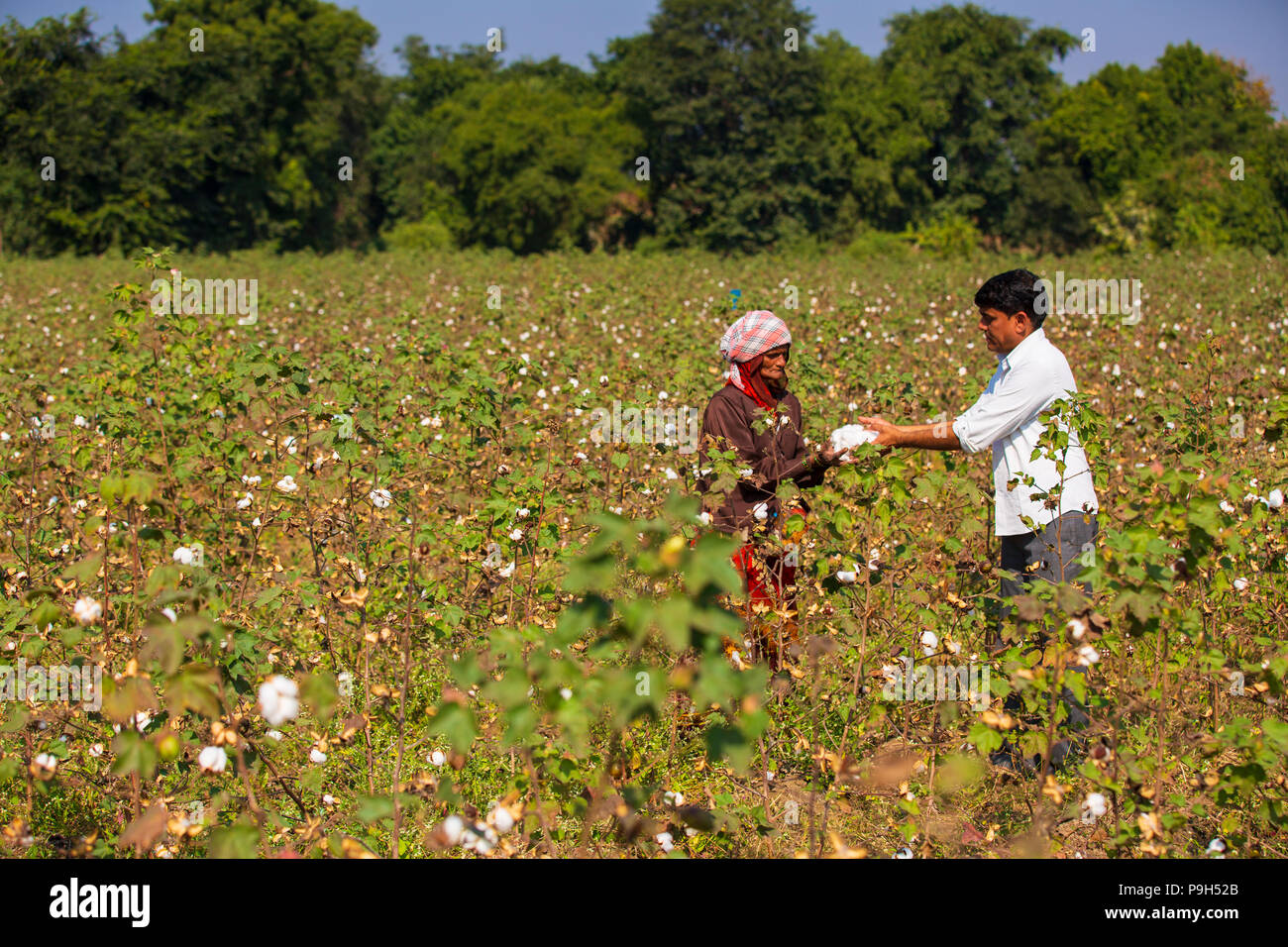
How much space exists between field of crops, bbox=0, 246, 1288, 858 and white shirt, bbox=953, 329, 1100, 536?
8.0 inches

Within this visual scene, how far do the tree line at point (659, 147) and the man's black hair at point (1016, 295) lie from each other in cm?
3535

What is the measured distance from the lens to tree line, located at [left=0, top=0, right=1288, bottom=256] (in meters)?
39.0

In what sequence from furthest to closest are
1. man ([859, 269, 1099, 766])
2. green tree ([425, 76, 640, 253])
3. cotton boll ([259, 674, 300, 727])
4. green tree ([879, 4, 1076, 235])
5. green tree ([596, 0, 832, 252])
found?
green tree ([879, 4, 1076, 235]) → green tree ([596, 0, 832, 252]) → green tree ([425, 76, 640, 253]) → man ([859, 269, 1099, 766]) → cotton boll ([259, 674, 300, 727])

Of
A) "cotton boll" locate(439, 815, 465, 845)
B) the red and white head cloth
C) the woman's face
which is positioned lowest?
"cotton boll" locate(439, 815, 465, 845)

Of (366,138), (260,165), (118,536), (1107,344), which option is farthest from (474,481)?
(366,138)

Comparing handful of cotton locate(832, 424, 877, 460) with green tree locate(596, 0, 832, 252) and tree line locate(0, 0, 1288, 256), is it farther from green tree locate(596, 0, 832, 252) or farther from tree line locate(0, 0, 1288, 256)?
green tree locate(596, 0, 832, 252)

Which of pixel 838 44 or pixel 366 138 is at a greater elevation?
pixel 838 44

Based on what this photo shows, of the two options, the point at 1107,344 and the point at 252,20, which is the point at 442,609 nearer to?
the point at 1107,344

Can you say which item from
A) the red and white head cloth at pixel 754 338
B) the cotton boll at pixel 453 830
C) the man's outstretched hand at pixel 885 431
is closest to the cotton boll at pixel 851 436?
the man's outstretched hand at pixel 885 431

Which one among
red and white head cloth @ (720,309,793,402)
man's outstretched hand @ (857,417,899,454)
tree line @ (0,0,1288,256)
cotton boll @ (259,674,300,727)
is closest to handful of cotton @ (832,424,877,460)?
man's outstretched hand @ (857,417,899,454)

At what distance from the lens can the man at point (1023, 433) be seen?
3.39 metres
